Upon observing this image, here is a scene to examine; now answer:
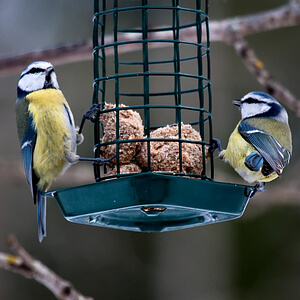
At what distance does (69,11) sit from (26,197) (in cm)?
297

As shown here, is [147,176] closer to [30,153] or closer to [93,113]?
[93,113]

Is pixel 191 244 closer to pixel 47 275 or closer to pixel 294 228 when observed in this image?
pixel 294 228

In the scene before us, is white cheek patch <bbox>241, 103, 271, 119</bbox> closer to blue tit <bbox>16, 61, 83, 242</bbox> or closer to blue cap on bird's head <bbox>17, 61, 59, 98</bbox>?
blue tit <bbox>16, 61, 83, 242</bbox>

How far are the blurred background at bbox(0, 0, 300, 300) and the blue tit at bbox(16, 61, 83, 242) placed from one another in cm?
402

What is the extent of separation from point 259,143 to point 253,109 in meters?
0.47

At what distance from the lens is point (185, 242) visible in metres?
9.30

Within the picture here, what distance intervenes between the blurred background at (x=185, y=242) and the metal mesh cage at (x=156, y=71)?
1.34 ft

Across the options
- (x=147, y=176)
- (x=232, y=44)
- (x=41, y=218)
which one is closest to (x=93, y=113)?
(x=41, y=218)

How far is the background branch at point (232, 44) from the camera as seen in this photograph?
515 cm

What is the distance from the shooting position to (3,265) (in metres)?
4.43

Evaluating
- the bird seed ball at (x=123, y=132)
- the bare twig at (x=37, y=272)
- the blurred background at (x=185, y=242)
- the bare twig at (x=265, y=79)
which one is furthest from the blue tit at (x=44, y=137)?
the blurred background at (x=185, y=242)

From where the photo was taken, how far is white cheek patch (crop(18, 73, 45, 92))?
4.86 metres

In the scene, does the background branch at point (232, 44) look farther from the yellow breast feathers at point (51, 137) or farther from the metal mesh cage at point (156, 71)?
the yellow breast feathers at point (51, 137)

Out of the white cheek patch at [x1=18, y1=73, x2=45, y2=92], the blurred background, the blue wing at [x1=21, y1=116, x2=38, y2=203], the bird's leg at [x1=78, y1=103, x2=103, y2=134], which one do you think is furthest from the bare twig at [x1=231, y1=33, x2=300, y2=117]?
the blurred background
